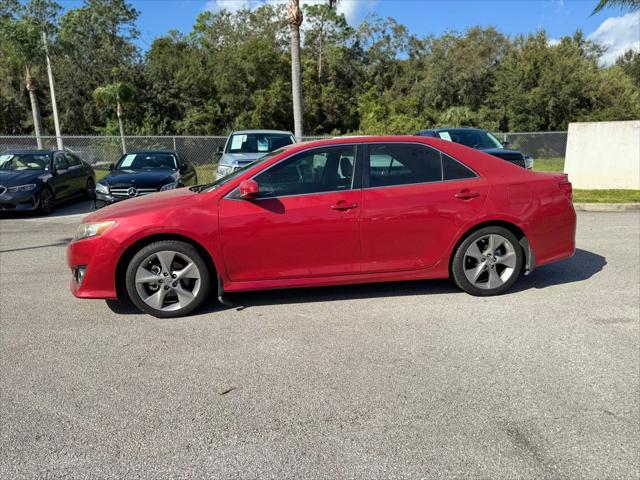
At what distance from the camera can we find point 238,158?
11.1 m

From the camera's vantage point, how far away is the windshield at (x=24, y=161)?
38.2 feet

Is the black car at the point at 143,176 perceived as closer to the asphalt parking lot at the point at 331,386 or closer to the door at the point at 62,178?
the door at the point at 62,178

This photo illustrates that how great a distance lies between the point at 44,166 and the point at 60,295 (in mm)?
7787

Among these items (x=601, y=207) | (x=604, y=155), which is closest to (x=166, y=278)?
(x=601, y=207)

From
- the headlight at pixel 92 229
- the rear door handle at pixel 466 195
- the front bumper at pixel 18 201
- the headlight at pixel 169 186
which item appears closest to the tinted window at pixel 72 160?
the front bumper at pixel 18 201

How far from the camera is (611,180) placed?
1349cm

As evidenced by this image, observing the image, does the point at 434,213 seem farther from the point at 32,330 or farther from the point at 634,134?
the point at 634,134

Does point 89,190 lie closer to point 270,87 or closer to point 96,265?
point 96,265

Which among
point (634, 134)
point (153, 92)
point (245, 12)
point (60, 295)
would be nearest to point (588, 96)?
point (634, 134)

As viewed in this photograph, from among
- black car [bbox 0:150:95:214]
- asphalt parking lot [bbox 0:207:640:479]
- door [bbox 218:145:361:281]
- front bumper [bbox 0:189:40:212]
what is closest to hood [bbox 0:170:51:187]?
black car [bbox 0:150:95:214]

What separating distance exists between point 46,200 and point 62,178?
1.03 meters

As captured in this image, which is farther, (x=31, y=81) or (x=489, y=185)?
(x=31, y=81)

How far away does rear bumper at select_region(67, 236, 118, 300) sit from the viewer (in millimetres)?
4477

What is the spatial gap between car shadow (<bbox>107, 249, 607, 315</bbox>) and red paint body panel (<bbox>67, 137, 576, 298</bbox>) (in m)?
0.33
